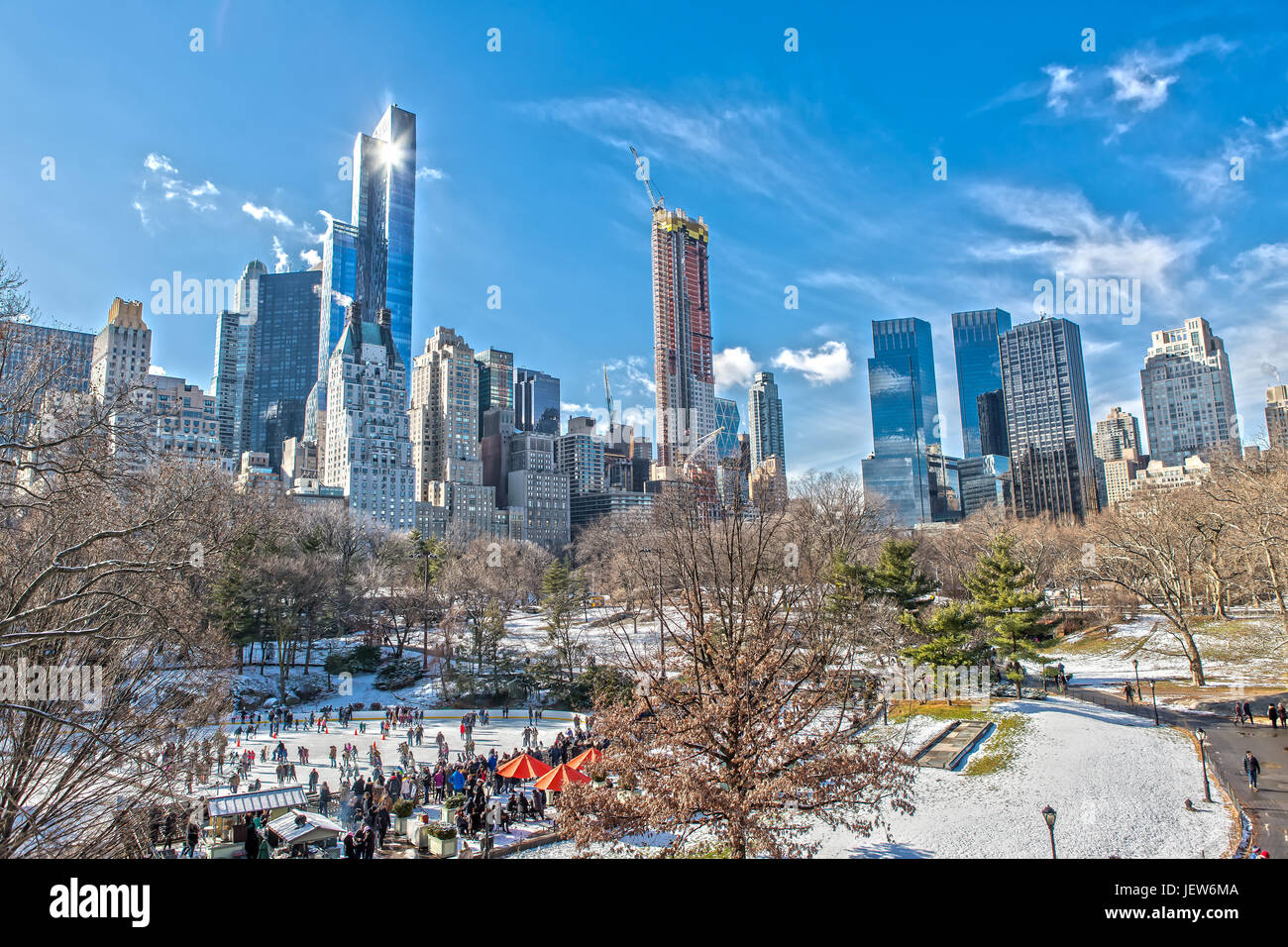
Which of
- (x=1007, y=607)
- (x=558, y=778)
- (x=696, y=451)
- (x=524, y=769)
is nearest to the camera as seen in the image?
(x=558, y=778)

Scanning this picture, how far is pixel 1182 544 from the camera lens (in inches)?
1896

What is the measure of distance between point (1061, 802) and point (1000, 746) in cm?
662

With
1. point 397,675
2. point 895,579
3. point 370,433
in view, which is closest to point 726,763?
point 895,579

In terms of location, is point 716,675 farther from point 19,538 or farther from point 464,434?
point 464,434

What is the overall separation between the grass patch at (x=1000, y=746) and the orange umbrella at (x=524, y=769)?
48.8ft

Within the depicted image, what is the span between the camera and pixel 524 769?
885 inches

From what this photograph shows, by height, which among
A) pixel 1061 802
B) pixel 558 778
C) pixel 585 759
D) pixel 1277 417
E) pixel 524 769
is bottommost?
Answer: pixel 1061 802

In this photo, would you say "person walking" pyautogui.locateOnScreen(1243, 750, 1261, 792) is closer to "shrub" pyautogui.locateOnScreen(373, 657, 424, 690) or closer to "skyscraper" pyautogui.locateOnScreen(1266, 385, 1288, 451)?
"skyscraper" pyautogui.locateOnScreen(1266, 385, 1288, 451)

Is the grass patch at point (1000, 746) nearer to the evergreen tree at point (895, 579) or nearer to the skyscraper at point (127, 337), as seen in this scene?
the evergreen tree at point (895, 579)

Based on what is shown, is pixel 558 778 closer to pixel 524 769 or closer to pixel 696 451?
pixel 524 769

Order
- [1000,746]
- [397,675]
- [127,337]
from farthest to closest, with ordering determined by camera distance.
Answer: [127,337], [397,675], [1000,746]
